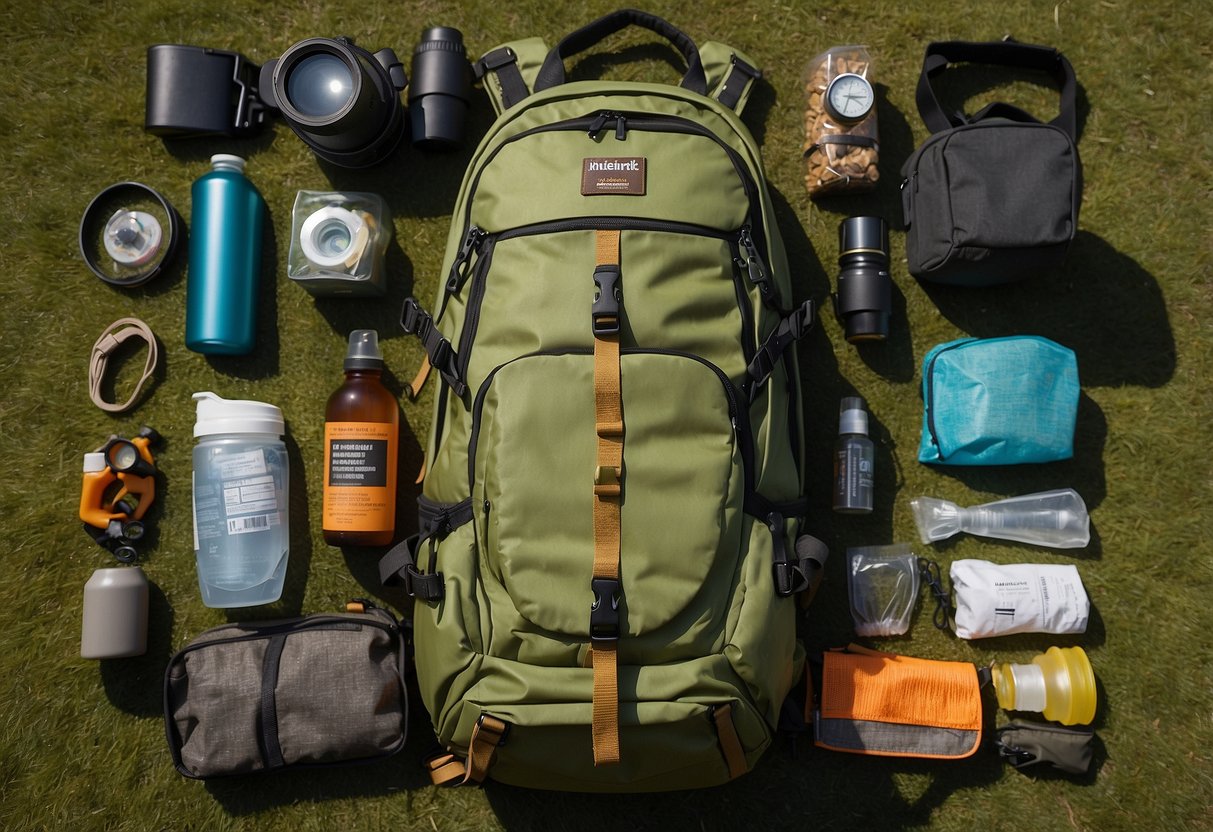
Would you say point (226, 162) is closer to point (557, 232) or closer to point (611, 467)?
point (557, 232)

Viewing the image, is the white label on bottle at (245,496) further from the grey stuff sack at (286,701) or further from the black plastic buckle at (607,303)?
the black plastic buckle at (607,303)

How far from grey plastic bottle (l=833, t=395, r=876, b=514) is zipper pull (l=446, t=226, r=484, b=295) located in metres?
1.16

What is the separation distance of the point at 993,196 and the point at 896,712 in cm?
146

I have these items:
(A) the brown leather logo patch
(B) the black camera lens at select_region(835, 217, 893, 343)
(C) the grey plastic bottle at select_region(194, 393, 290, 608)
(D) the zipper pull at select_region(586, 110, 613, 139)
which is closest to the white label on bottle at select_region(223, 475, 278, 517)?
(C) the grey plastic bottle at select_region(194, 393, 290, 608)

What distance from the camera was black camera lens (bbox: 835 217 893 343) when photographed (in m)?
2.10

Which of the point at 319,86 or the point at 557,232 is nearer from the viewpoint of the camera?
the point at 557,232

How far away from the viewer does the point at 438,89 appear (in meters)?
2.15

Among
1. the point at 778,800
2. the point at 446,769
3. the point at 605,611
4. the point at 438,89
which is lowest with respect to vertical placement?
the point at 778,800

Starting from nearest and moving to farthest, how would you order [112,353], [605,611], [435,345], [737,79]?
1. [605,611]
2. [435,345]
3. [737,79]
4. [112,353]

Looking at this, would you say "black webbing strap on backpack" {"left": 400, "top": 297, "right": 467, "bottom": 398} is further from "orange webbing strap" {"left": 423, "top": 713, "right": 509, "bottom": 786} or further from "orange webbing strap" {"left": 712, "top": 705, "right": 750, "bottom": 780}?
"orange webbing strap" {"left": 712, "top": 705, "right": 750, "bottom": 780}

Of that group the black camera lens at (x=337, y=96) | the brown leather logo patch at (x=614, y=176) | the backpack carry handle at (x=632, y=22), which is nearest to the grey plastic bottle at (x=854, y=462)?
the brown leather logo patch at (x=614, y=176)

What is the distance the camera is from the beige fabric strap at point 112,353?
2203 mm

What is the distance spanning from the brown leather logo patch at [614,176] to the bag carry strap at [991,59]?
104 centimetres

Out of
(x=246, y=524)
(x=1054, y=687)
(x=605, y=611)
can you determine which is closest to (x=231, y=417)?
(x=246, y=524)
